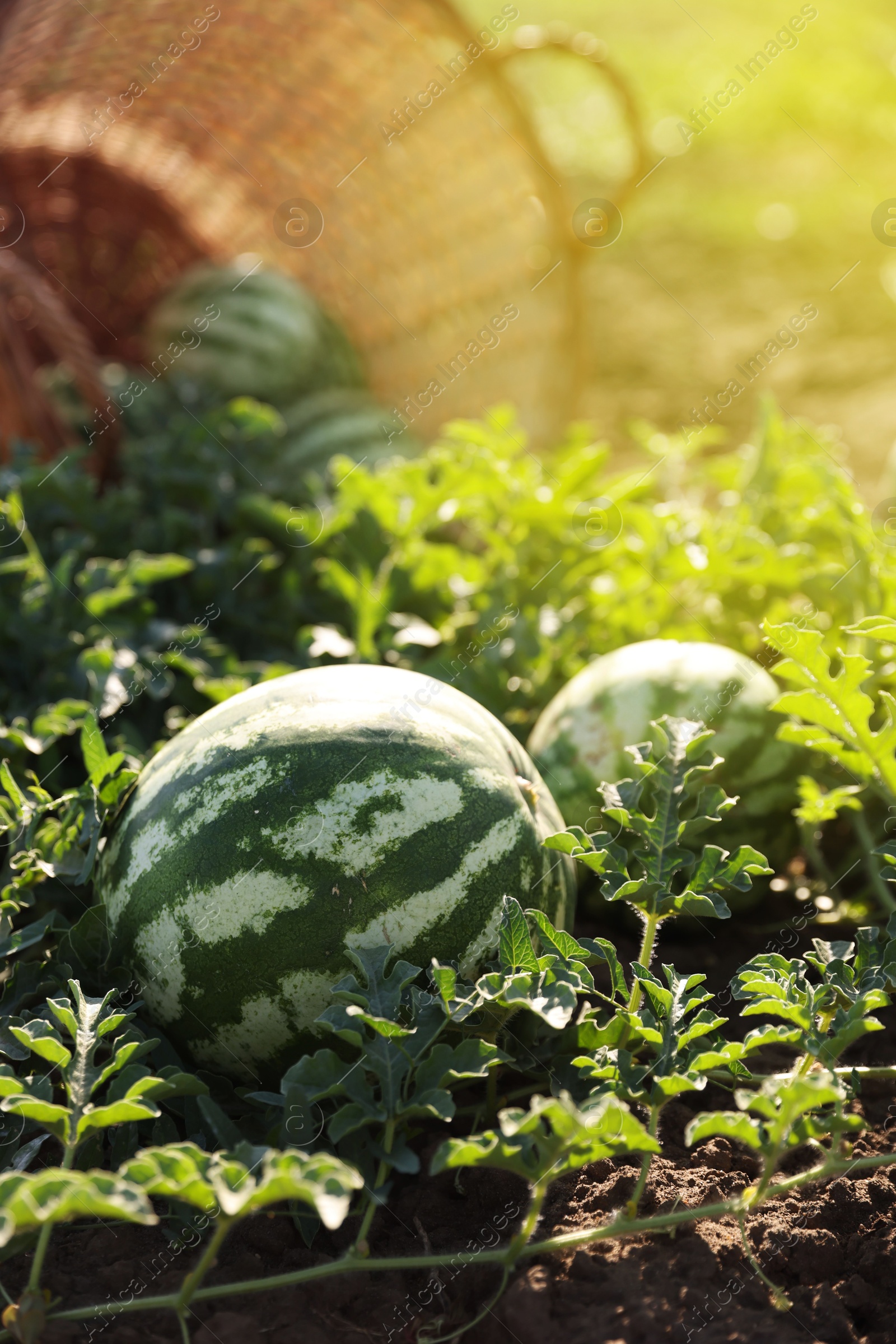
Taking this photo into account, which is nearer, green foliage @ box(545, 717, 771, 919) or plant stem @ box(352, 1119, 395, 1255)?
plant stem @ box(352, 1119, 395, 1255)

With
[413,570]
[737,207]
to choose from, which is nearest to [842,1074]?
[413,570]

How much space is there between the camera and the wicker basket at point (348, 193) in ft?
12.5

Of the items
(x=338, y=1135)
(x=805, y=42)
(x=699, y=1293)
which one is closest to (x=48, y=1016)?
(x=338, y=1135)

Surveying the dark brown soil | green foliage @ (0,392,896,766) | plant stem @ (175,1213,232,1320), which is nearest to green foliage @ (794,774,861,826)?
green foliage @ (0,392,896,766)

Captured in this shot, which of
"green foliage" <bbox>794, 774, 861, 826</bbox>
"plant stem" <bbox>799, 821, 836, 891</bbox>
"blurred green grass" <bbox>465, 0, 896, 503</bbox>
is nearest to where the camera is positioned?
"green foliage" <bbox>794, 774, 861, 826</bbox>

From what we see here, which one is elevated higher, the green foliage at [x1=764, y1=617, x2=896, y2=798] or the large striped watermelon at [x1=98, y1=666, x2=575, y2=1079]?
Result: the large striped watermelon at [x1=98, y1=666, x2=575, y2=1079]

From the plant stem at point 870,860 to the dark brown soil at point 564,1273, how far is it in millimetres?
468

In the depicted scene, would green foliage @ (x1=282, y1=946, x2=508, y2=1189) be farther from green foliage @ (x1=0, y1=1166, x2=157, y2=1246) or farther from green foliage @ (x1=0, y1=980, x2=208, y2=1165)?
green foliage @ (x1=0, y1=1166, x2=157, y2=1246)

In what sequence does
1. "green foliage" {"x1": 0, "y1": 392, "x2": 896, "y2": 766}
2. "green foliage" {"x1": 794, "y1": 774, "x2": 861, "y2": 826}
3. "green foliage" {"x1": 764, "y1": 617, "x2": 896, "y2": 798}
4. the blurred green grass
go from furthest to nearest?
the blurred green grass
"green foliage" {"x1": 0, "y1": 392, "x2": 896, "y2": 766}
"green foliage" {"x1": 794, "y1": 774, "x2": 861, "y2": 826}
"green foliage" {"x1": 764, "y1": 617, "x2": 896, "y2": 798}

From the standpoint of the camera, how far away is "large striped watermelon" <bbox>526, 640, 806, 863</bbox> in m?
2.07

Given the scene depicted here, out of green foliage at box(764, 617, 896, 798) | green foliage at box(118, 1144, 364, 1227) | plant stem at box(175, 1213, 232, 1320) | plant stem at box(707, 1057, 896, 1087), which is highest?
green foliage at box(118, 1144, 364, 1227)

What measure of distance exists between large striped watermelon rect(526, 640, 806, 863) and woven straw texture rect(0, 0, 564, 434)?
89.1 inches

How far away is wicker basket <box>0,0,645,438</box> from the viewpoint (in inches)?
150

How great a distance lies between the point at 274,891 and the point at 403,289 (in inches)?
131
